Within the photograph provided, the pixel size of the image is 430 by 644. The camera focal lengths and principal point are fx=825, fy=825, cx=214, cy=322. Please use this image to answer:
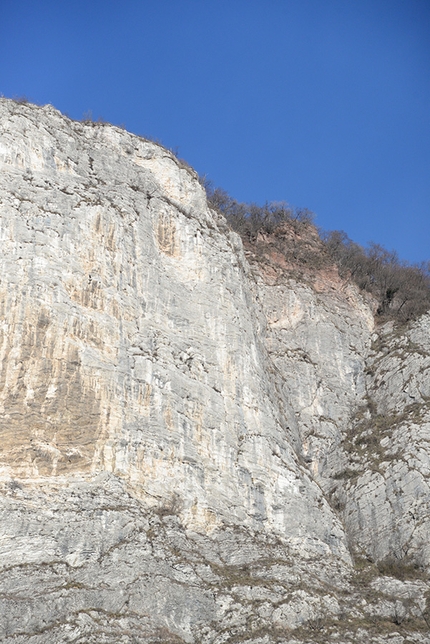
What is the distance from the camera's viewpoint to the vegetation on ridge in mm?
47500

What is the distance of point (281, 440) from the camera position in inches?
1330

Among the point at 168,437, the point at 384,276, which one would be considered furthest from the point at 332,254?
the point at 168,437

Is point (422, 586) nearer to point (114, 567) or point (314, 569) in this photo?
point (314, 569)

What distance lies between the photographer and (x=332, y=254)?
161ft

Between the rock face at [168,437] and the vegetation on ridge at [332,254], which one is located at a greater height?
the vegetation on ridge at [332,254]

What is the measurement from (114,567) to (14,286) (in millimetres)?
10564

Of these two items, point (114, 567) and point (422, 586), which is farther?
point (422, 586)

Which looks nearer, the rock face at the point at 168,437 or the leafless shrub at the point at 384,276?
the rock face at the point at 168,437

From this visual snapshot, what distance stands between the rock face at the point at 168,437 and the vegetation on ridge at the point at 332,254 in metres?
6.98

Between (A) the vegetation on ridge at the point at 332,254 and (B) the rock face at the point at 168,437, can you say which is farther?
(A) the vegetation on ridge at the point at 332,254

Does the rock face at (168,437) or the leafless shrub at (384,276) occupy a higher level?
the leafless shrub at (384,276)

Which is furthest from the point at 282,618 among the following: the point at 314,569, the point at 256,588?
the point at 314,569

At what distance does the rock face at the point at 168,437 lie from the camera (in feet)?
80.8

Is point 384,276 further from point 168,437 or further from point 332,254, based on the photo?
point 168,437
